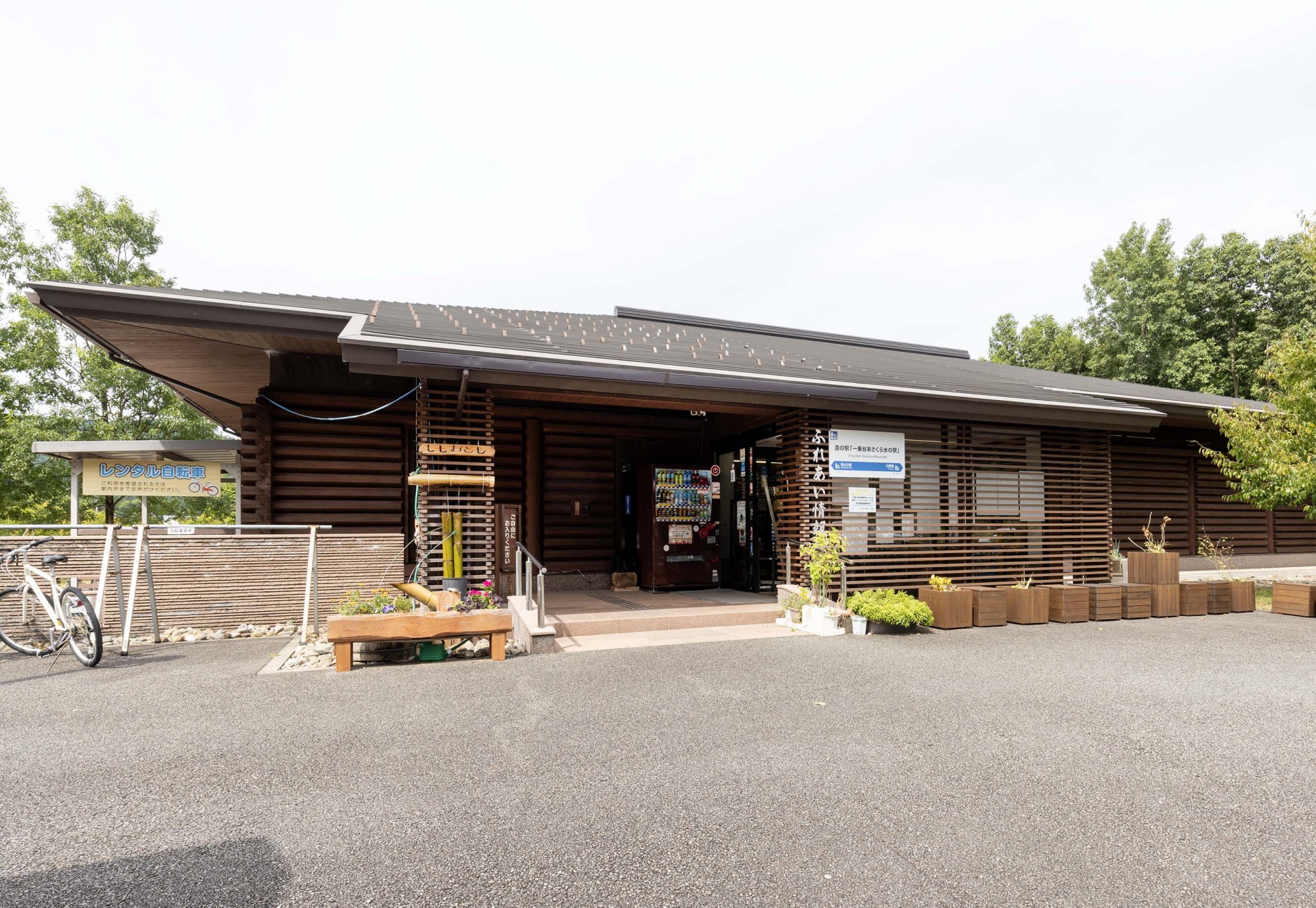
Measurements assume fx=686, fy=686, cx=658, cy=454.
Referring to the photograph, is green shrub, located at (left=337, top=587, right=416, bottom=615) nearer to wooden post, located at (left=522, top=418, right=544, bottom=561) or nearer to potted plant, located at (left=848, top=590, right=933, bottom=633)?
wooden post, located at (left=522, top=418, right=544, bottom=561)

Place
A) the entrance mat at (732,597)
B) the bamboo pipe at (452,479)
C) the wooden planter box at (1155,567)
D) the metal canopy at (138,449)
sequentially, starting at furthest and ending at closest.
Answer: the metal canopy at (138,449) < the wooden planter box at (1155,567) < the entrance mat at (732,597) < the bamboo pipe at (452,479)

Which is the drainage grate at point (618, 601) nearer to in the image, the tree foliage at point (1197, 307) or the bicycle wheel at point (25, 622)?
the bicycle wheel at point (25, 622)

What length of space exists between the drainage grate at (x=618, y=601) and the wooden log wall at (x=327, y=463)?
288 cm

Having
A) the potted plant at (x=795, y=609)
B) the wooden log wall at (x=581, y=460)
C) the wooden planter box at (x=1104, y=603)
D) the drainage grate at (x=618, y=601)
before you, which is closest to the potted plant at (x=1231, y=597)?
the wooden planter box at (x=1104, y=603)

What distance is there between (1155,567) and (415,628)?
9623 millimetres

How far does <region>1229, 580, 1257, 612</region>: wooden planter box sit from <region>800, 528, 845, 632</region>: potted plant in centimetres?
605

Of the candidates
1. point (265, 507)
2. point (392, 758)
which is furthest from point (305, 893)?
point (265, 507)

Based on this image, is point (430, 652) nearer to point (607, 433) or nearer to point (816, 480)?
point (816, 480)

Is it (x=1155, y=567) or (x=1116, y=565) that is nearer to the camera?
(x=1155, y=567)

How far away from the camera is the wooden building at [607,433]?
23.0 ft

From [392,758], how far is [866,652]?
4.51 meters

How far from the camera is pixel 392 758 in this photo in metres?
3.69

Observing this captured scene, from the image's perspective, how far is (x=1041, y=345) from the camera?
35.2 metres

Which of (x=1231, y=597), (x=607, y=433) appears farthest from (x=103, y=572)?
(x=1231, y=597)
